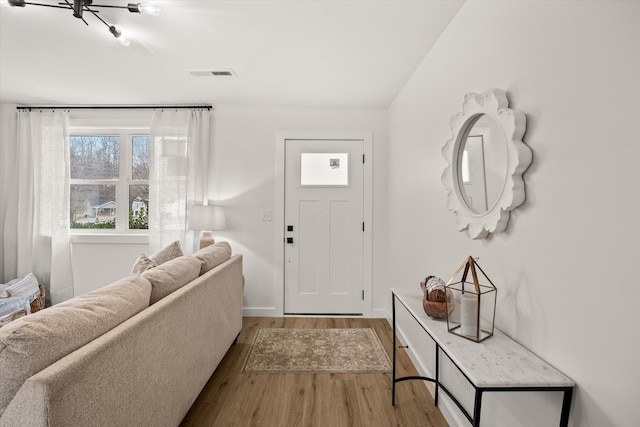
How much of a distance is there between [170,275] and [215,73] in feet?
6.08

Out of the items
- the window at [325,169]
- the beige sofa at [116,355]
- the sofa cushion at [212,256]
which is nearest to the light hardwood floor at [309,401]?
the beige sofa at [116,355]

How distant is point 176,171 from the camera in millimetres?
3539

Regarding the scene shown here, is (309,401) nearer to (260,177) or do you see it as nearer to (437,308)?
(437,308)

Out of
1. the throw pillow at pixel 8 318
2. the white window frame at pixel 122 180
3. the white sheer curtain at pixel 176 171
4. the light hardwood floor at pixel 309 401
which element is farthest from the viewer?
the white window frame at pixel 122 180

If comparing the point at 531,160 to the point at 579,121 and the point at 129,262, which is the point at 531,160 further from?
the point at 129,262

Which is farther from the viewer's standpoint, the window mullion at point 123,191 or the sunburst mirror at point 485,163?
the window mullion at point 123,191

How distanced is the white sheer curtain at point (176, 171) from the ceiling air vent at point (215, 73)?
0.80m

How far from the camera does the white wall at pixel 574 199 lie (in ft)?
2.74

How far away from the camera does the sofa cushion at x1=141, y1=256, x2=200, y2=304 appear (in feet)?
5.41

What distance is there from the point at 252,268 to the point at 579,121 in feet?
10.5

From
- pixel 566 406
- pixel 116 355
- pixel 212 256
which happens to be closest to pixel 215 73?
pixel 212 256

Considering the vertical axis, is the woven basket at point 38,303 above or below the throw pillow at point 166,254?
below

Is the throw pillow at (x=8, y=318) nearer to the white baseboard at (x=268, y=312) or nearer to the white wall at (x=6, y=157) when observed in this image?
the white baseboard at (x=268, y=312)

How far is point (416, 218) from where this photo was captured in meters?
2.54
